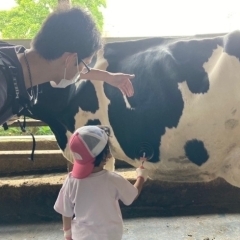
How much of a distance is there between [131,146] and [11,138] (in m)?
2.07

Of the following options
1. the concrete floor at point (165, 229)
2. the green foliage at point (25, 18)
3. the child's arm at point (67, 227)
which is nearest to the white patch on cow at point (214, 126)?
the child's arm at point (67, 227)

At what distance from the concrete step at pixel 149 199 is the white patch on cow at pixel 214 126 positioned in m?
0.87

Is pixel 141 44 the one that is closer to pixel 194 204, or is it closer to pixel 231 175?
pixel 231 175

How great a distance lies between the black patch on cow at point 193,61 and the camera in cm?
141

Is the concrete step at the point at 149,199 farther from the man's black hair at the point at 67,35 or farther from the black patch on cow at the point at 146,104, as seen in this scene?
the man's black hair at the point at 67,35

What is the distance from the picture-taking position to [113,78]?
1384 millimetres

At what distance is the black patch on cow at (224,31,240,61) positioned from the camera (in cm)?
138

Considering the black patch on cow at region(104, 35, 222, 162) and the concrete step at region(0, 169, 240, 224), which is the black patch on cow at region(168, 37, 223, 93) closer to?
the black patch on cow at region(104, 35, 222, 162)

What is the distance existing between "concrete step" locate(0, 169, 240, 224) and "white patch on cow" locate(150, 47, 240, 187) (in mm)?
871

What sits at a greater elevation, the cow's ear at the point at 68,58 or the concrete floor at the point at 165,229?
the cow's ear at the point at 68,58

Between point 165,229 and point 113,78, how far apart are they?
3.60 feet

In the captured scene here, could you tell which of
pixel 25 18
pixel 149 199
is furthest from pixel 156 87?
pixel 25 18

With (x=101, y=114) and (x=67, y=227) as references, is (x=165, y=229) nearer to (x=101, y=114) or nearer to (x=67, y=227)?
(x=101, y=114)

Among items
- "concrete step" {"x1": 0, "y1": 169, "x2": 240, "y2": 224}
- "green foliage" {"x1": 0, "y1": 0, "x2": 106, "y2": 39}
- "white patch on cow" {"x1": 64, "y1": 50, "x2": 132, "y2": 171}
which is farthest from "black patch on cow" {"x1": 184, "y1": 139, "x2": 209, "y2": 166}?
"green foliage" {"x1": 0, "y1": 0, "x2": 106, "y2": 39}
